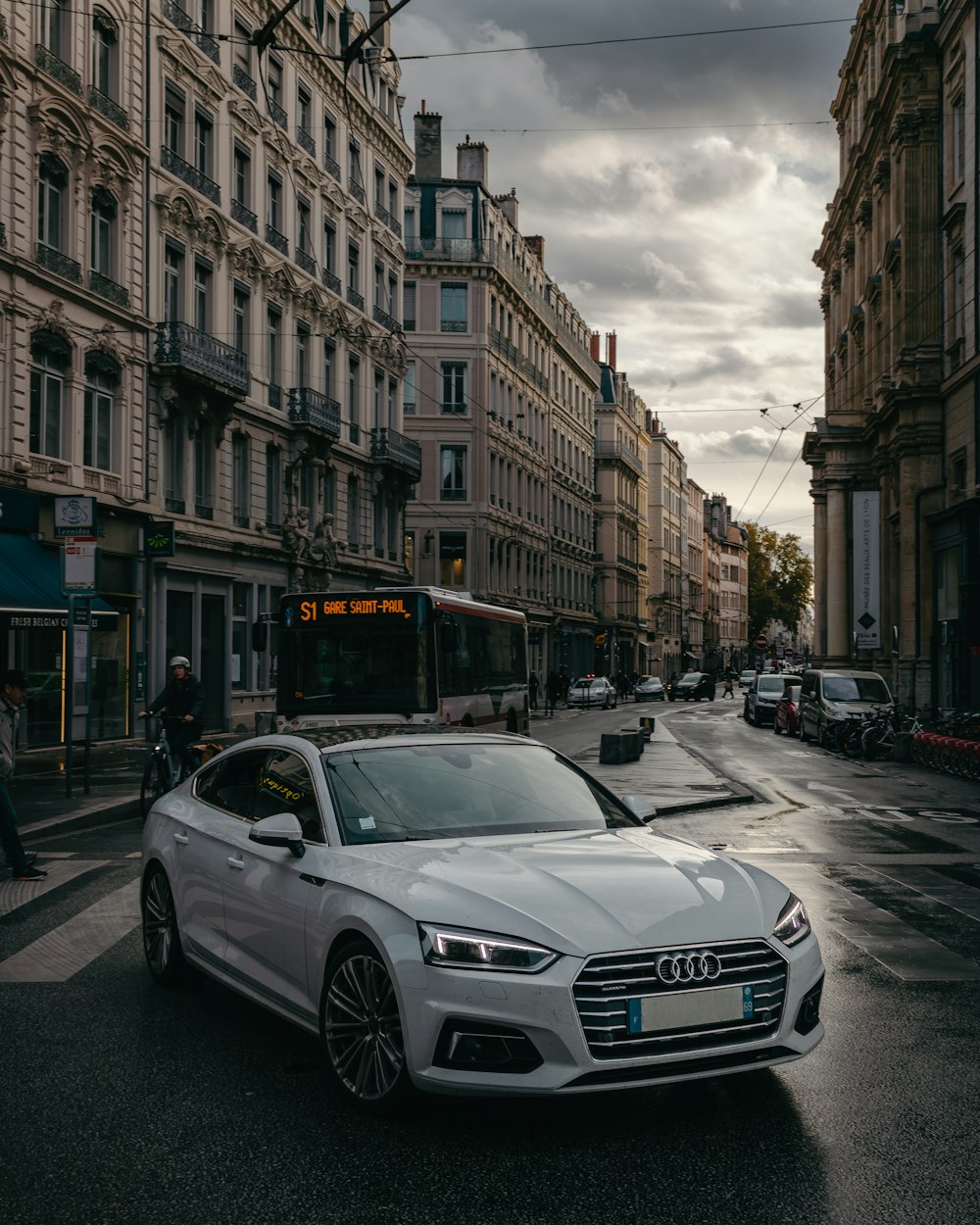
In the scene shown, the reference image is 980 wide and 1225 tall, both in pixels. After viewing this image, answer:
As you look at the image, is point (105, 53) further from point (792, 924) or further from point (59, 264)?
point (792, 924)

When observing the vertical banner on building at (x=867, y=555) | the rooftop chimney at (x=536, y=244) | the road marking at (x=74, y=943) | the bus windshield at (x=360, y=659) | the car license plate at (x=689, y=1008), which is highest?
the rooftop chimney at (x=536, y=244)

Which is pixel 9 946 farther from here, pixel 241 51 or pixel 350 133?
pixel 350 133

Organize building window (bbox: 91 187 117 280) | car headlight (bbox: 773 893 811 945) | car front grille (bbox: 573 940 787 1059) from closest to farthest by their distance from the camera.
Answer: car front grille (bbox: 573 940 787 1059)
car headlight (bbox: 773 893 811 945)
building window (bbox: 91 187 117 280)

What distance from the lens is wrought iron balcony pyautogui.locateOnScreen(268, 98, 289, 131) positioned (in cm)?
3628

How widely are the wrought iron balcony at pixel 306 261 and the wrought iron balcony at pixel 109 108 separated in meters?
10.0

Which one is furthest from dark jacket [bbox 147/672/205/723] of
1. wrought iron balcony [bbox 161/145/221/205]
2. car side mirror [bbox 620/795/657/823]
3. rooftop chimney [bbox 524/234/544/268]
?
rooftop chimney [bbox 524/234/544/268]

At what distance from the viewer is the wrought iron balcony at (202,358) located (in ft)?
97.5

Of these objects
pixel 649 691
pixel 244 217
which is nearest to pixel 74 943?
pixel 244 217

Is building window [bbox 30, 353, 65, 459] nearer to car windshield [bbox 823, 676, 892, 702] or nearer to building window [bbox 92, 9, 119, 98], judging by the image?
building window [bbox 92, 9, 119, 98]

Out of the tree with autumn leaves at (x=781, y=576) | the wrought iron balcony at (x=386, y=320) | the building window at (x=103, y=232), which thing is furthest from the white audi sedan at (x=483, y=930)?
the tree with autumn leaves at (x=781, y=576)

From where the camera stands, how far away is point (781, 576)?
137 meters

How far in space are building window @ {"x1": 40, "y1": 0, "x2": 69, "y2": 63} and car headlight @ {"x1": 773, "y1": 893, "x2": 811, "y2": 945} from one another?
24.9 metres

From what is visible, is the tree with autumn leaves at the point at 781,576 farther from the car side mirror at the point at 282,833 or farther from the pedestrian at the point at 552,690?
the car side mirror at the point at 282,833

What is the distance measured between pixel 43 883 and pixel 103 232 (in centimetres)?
2043
